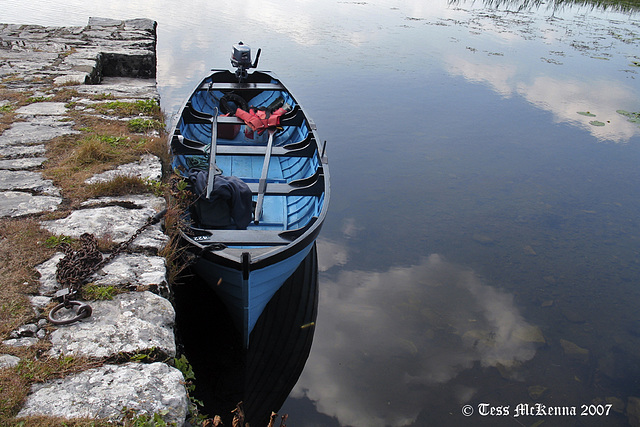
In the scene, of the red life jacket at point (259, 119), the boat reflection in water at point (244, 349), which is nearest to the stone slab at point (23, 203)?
the boat reflection in water at point (244, 349)

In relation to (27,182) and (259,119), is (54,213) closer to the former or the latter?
(27,182)

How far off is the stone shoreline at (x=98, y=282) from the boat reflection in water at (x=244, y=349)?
3.40 feet

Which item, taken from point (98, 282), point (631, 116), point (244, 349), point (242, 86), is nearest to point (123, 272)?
point (98, 282)

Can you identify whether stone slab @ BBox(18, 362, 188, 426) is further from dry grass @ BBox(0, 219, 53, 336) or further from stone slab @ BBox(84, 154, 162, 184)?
stone slab @ BBox(84, 154, 162, 184)

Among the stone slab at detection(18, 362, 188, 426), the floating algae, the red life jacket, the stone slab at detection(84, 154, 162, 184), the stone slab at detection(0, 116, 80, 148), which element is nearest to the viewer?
the stone slab at detection(18, 362, 188, 426)

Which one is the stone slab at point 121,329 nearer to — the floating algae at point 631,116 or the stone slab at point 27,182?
the stone slab at point 27,182

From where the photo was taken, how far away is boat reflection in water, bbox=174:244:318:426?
13.5 feet

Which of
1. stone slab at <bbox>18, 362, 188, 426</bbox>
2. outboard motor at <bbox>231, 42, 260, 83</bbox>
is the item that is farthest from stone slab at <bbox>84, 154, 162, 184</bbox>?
outboard motor at <bbox>231, 42, 260, 83</bbox>

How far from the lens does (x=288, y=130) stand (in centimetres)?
744

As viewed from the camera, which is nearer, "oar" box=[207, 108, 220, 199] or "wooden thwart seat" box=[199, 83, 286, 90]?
"oar" box=[207, 108, 220, 199]

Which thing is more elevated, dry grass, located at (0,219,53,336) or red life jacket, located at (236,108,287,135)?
dry grass, located at (0,219,53,336)

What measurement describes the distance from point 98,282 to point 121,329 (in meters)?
0.38

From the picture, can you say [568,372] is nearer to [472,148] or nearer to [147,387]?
[147,387]

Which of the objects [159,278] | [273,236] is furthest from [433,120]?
[159,278]
